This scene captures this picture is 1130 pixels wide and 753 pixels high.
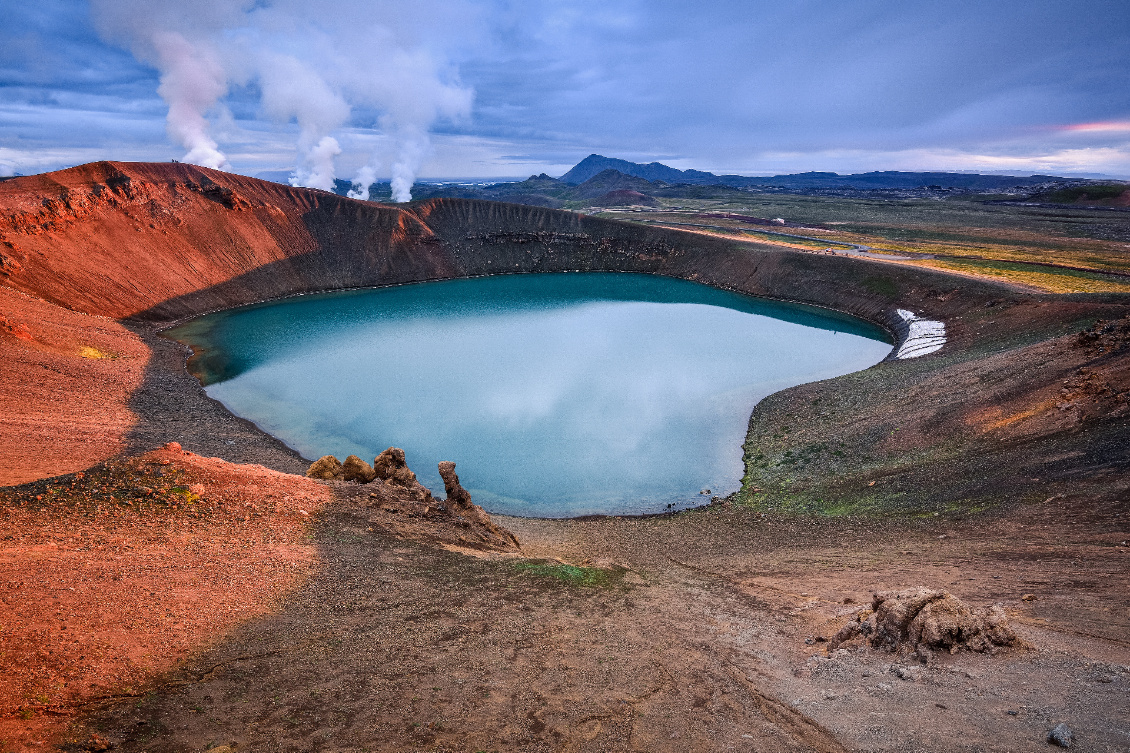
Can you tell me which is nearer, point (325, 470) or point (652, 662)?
point (652, 662)

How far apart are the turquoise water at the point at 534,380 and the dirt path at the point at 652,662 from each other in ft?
34.3

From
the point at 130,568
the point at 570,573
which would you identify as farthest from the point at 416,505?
the point at 130,568

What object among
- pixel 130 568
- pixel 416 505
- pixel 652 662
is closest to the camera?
pixel 652 662

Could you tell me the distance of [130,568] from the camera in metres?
11.7

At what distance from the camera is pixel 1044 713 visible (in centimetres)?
750

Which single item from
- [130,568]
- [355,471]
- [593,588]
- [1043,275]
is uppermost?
[1043,275]

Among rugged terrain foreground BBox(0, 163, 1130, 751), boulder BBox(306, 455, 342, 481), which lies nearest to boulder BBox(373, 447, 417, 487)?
boulder BBox(306, 455, 342, 481)

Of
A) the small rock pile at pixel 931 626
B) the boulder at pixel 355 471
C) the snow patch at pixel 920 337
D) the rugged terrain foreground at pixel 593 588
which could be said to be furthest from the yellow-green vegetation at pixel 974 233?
the boulder at pixel 355 471

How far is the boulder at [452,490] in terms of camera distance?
18.8 m

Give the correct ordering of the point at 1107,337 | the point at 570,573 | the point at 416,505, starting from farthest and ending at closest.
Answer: the point at 1107,337 → the point at 416,505 → the point at 570,573

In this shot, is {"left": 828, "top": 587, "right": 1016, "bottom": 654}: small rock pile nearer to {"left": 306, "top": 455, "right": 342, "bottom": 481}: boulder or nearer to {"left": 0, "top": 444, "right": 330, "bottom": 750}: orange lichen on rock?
{"left": 0, "top": 444, "right": 330, "bottom": 750}: orange lichen on rock

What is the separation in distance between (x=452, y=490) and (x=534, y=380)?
21.0m

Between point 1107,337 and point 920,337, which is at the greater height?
point 1107,337

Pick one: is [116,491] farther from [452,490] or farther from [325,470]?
[452,490]
